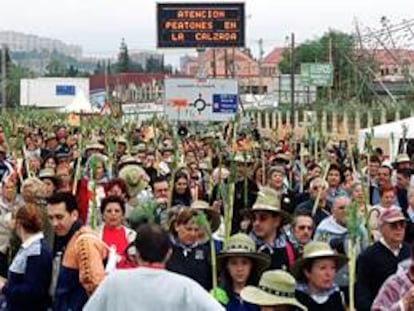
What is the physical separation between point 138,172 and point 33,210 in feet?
14.1

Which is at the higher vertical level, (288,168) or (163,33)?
(163,33)

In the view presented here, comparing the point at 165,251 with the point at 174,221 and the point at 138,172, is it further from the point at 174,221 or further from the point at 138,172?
the point at 138,172

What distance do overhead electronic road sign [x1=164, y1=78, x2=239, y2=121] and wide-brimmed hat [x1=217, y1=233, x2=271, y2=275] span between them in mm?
19154

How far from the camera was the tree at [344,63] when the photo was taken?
181ft

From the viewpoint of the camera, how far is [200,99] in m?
27.8

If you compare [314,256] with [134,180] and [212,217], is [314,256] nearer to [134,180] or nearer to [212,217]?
[212,217]

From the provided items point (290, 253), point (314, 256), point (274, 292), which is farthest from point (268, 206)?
point (274, 292)

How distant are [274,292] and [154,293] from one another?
1.43 m

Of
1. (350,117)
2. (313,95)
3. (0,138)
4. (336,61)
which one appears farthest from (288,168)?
(336,61)

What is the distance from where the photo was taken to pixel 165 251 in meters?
5.83

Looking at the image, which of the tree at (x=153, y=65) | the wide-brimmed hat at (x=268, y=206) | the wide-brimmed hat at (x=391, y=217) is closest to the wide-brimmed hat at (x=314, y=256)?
the wide-brimmed hat at (x=391, y=217)

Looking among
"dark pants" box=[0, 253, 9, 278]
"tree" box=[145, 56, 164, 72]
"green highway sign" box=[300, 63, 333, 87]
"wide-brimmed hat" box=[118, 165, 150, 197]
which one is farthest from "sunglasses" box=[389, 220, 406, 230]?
"tree" box=[145, 56, 164, 72]

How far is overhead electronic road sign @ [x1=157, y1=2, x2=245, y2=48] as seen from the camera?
3089 centimetres

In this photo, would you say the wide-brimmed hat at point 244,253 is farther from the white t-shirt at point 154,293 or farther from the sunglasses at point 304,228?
the white t-shirt at point 154,293
